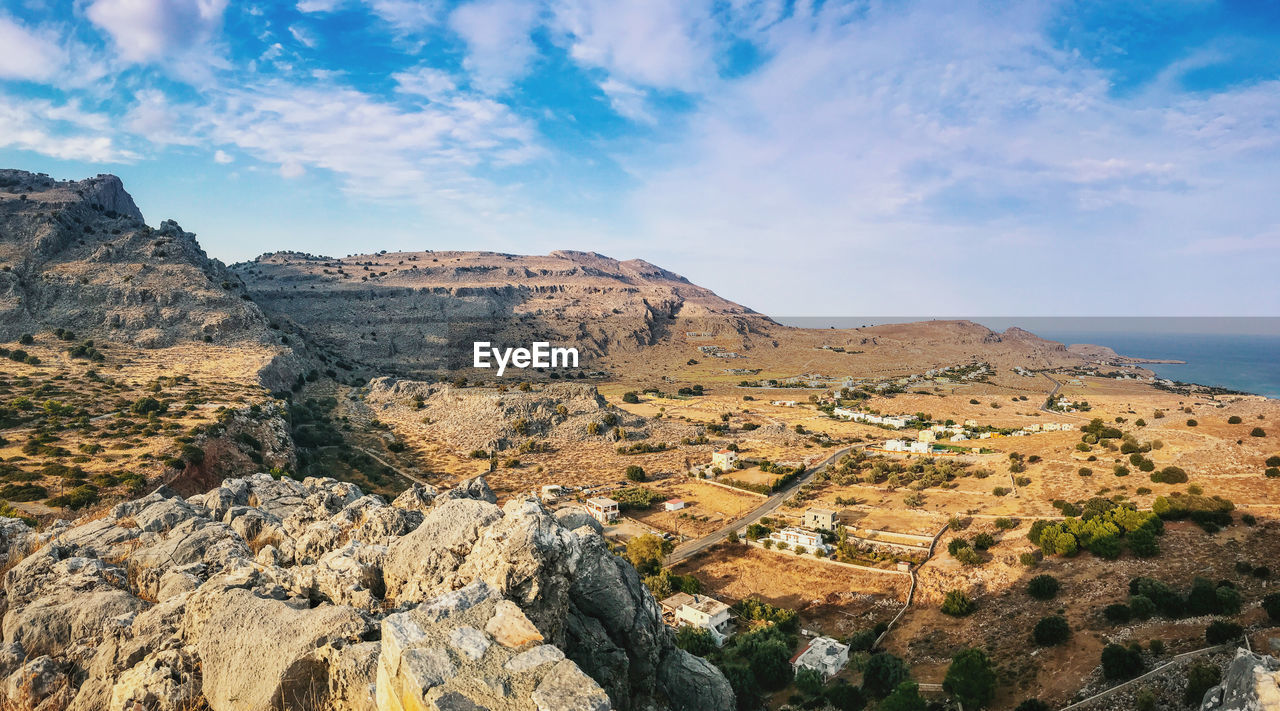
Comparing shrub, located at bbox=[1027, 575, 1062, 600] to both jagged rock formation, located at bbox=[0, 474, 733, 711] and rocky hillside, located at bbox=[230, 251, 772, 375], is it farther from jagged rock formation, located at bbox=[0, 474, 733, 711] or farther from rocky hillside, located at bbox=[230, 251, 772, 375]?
rocky hillside, located at bbox=[230, 251, 772, 375]

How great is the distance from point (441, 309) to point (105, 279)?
6723cm

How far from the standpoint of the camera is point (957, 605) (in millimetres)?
28938

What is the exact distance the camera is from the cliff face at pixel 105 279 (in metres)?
63.6

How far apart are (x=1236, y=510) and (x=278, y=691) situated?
4302 cm

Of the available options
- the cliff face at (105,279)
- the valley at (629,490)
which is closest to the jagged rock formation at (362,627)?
the valley at (629,490)

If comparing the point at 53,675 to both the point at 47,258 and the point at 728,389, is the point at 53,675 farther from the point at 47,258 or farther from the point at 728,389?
the point at 728,389

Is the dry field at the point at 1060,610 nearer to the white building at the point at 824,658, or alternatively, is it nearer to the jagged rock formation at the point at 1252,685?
the white building at the point at 824,658

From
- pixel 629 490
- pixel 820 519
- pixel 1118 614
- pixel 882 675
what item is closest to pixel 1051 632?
pixel 1118 614

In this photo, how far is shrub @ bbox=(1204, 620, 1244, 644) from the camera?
1877 cm

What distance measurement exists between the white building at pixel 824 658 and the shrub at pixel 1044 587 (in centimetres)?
1007

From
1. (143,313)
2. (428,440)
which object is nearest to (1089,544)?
(428,440)

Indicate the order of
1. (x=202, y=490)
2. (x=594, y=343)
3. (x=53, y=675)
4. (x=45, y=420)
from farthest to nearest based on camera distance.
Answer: (x=594, y=343), (x=45, y=420), (x=202, y=490), (x=53, y=675)

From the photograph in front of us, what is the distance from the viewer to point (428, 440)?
58719 mm

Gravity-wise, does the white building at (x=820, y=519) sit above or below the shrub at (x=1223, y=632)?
below
